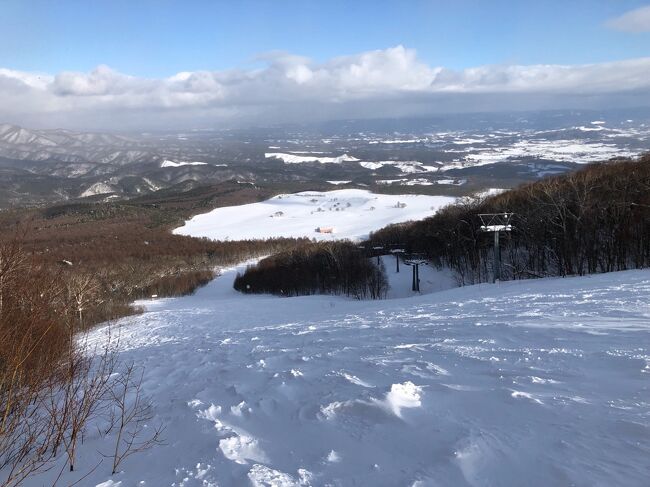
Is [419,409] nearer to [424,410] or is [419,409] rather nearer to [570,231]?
[424,410]

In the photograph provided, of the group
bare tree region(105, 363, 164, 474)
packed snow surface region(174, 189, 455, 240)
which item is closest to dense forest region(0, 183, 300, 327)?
bare tree region(105, 363, 164, 474)

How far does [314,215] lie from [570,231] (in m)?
92.2

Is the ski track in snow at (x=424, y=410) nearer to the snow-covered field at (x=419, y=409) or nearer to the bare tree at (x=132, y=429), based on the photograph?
the snow-covered field at (x=419, y=409)

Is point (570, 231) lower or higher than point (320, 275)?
higher

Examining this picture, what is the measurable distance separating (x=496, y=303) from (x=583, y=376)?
24.9 feet

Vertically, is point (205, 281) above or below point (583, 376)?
below

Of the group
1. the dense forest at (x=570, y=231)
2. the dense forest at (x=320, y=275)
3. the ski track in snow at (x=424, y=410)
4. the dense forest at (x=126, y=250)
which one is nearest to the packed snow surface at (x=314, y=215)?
the dense forest at (x=126, y=250)

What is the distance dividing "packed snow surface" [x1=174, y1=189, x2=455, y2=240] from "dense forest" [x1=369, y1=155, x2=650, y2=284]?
52.0 meters

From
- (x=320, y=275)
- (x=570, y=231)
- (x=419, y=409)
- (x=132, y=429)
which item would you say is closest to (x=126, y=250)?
(x=320, y=275)

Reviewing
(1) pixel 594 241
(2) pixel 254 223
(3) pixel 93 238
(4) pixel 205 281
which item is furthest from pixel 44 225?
(1) pixel 594 241

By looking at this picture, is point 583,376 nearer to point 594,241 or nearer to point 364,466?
point 364,466

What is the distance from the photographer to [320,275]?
143ft

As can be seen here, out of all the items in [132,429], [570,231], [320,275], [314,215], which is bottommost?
[314,215]

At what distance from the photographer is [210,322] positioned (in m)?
19.9
